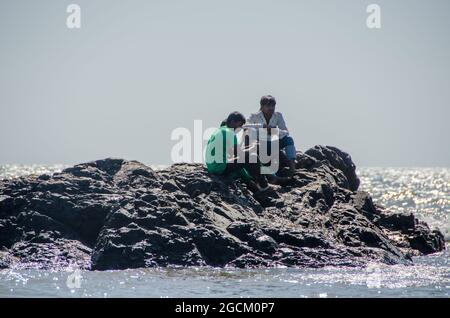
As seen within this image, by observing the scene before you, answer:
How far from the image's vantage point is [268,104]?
55.5ft

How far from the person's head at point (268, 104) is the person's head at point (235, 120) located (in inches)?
28.3

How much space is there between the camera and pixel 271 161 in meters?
17.0

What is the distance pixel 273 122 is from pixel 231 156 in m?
1.35

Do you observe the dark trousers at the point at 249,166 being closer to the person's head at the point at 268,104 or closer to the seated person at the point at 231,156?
the seated person at the point at 231,156

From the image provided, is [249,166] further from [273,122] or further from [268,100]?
[268,100]

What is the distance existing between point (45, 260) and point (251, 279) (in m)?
3.45

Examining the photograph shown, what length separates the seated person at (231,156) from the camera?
16.1m

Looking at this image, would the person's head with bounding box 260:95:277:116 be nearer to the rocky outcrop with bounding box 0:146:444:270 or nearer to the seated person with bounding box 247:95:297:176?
the seated person with bounding box 247:95:297:176

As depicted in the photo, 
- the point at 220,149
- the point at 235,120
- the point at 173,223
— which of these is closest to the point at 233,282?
the point at 173,223

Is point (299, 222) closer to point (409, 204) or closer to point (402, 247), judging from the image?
point (402, 247)

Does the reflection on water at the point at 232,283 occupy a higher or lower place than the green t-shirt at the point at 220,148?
lower

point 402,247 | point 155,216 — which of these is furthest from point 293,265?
point 402,247

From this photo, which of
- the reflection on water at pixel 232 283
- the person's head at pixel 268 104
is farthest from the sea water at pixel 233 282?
the person's head at pixel 268 104
